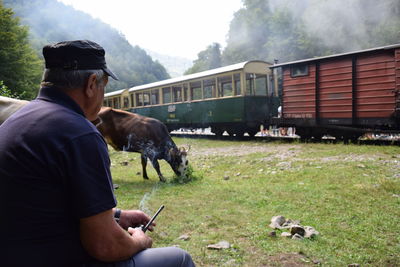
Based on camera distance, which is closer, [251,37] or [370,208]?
[370,208]

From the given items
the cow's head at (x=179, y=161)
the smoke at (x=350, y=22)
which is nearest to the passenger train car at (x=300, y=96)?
the cow's head at (x=179, y=161)

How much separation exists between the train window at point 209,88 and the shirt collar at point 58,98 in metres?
15.5

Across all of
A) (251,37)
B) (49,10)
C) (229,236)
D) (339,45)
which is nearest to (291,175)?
(229,236)

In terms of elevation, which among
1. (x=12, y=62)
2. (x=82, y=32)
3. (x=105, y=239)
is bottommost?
(x=105, y=239)

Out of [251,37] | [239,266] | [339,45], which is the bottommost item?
[239,266]

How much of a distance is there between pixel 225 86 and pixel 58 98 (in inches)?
605

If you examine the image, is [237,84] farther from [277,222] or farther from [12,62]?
[12,62]

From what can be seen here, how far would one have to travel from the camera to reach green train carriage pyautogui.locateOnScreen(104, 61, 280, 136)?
1571 centimetres

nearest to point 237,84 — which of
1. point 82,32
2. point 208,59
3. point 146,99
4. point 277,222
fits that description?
point 146,99

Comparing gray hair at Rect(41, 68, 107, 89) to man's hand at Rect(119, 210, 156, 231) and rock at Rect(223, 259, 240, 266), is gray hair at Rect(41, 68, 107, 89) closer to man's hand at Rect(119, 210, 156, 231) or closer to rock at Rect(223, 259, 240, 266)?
man's hand at Rect(119, 210, 156, 231)

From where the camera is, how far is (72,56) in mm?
1629

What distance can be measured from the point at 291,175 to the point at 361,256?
146 inches

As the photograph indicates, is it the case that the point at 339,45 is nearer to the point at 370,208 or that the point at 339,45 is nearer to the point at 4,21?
the point at 4,21

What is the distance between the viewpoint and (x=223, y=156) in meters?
10.3
